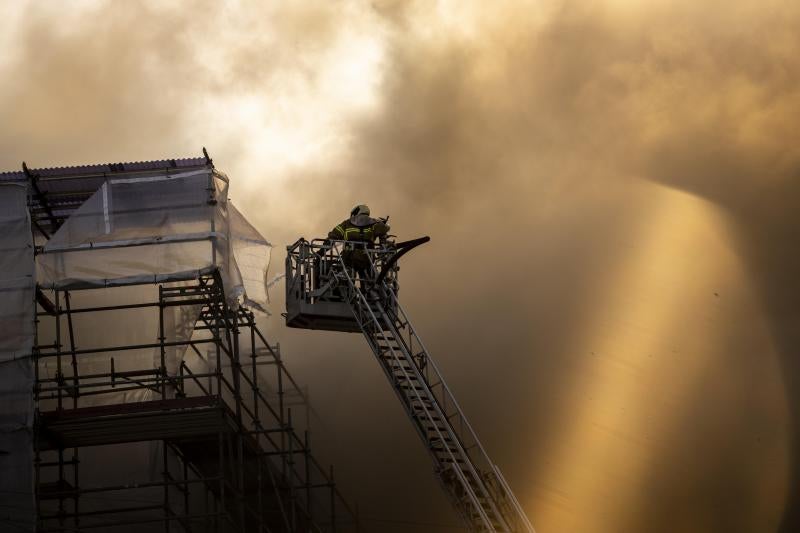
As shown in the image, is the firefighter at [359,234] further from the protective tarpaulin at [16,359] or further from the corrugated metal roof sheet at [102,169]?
the protective tarpaulin at [16,359]

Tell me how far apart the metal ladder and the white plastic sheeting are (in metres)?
2.84

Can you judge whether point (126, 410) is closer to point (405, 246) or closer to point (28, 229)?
point (28, 229)

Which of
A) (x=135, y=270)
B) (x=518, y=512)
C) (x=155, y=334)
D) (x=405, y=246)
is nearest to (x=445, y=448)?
(x=518, y=512)

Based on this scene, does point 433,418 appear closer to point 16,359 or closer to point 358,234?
point 358,234

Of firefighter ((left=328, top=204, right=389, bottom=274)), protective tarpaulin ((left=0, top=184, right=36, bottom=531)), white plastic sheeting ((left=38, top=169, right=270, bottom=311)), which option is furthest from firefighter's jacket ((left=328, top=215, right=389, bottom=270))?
protective tarpaulin ((left=0, top=184, right=36, bottom=531))

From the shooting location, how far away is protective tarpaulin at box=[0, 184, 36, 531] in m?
29.6

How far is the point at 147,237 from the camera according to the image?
1222 inches

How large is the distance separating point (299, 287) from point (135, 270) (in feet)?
12.3

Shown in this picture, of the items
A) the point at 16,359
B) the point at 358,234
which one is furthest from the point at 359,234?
the point at 16,359

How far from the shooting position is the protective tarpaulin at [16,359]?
1166 inches

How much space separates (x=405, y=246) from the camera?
30.9 meters

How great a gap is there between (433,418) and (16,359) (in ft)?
30.2

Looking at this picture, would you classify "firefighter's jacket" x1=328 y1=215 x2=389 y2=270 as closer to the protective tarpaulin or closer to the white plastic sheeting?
the white plastic sheeting

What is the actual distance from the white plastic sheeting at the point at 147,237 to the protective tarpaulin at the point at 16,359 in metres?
0.55
